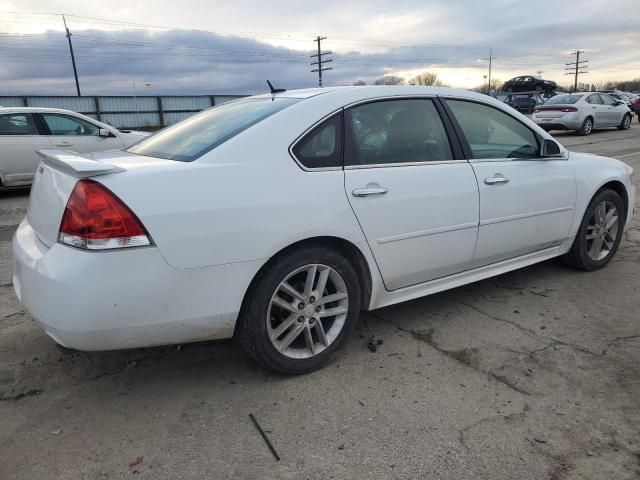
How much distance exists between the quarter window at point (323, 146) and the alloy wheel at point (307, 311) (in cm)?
57

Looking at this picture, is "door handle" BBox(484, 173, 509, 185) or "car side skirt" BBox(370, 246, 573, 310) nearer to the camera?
"car side skirt" BBox(370, 246, 573, 310)

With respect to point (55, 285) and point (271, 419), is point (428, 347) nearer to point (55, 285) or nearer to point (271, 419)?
point (271, 419)

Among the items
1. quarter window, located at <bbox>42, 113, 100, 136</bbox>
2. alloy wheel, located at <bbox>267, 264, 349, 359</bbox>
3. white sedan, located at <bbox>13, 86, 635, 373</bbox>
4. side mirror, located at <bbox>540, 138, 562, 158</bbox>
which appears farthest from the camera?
quarter window, located at <bbox>42, 113, 100, 136</bbox>

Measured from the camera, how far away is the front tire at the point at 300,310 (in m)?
2.65

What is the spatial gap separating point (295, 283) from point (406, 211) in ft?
2.61

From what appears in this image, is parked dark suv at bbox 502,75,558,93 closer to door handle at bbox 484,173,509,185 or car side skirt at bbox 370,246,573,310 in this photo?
car side skirt at bbox 370,246,573,310

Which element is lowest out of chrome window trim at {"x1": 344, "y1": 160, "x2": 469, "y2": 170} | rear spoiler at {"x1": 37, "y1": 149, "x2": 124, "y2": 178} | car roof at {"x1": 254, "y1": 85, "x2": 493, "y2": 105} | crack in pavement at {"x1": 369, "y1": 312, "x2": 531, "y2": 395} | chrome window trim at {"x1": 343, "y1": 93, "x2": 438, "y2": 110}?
crack in pavement at {"x1": 369, "y1": 312, "x2": 531, "y2": 395}

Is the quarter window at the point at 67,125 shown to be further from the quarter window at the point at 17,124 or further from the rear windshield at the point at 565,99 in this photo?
the rear windshield at the point at 565,99

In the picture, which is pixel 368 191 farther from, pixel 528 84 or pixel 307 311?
pixel 528 84

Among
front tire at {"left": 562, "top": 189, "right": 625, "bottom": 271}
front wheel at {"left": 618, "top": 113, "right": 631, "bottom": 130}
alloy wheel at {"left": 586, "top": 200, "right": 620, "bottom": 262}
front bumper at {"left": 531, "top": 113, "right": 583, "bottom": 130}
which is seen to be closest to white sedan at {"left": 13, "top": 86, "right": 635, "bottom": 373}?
front tire at {"left": 562, "top": 189, "right": 625, "bottom": 271}

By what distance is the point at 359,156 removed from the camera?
9.86ft

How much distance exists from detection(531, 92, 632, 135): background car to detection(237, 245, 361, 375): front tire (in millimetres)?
17592

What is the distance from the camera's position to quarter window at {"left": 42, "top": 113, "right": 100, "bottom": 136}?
9430 mm

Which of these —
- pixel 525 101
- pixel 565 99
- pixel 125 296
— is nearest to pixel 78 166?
pixel 125 296
